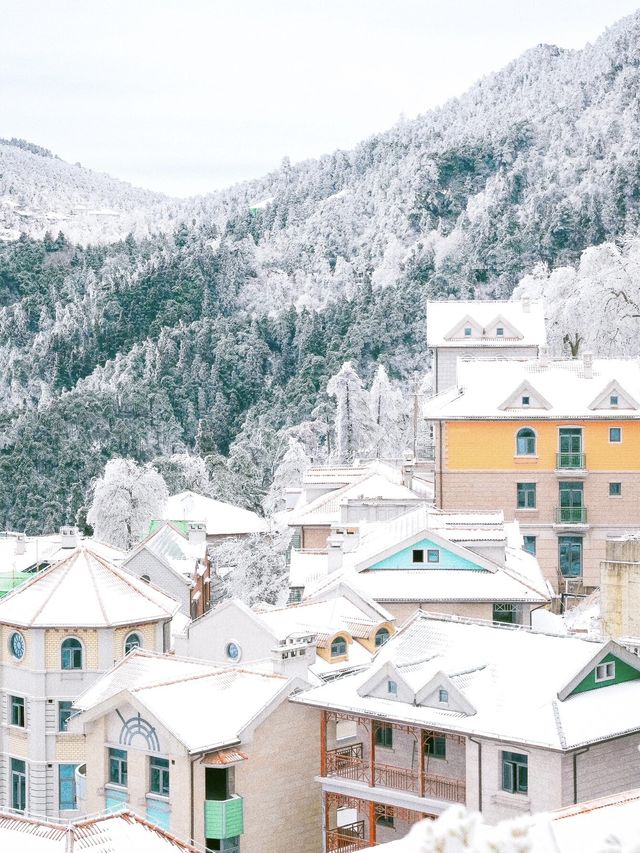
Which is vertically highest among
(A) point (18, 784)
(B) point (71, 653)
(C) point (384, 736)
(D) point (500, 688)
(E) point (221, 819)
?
(D) point (500, 688)

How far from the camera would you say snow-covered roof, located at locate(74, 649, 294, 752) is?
106 ft

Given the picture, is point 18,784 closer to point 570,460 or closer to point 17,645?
point 17,645

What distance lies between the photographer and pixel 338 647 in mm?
37812

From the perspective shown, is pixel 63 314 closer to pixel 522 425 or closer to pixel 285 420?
pixel 285 420

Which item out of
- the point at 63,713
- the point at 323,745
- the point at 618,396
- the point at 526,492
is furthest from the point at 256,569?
the point at 323,745

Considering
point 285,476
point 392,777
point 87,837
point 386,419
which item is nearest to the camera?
point 87,837

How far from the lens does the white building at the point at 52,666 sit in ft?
124

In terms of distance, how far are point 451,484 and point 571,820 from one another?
113ft

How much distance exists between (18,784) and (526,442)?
932 inches

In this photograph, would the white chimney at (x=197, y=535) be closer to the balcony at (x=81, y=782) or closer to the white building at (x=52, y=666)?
the white building at (x=52, y=666)

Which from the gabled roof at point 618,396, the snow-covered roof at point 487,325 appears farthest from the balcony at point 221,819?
the snow-covered roof at point 487,325

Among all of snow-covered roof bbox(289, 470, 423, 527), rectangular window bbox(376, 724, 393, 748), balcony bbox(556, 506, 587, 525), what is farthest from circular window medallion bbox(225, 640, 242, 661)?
balcony bbox(556, 506, 587, 525)

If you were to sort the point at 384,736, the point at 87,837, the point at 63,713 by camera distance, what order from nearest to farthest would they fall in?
1. the point at 87,837
2. the point at 384,736
3. the point at 63,713

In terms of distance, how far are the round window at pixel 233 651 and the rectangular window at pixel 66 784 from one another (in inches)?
175
